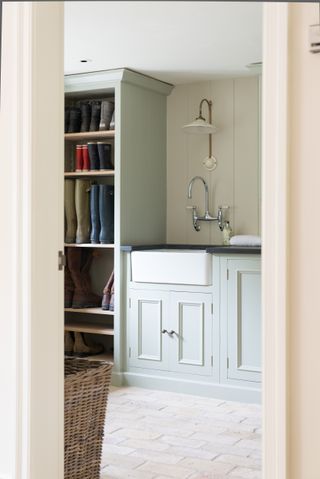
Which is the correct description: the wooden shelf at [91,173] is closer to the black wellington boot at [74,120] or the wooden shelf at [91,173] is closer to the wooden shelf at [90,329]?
the black wellington boot at [74,120]

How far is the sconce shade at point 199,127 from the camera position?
4871 mm

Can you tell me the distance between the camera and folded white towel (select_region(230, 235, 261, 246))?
15.4 feet

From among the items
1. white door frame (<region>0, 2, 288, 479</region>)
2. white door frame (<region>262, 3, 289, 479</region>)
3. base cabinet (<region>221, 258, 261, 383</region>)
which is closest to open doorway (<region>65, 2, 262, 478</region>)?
base cabinet (<region>221, 258, 261, 383</region>)

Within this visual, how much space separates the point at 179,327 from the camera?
4672 mm

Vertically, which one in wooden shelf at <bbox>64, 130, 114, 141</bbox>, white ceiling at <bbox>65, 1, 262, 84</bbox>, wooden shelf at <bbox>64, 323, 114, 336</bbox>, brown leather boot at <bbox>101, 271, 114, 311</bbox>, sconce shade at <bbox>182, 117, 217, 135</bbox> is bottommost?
wooden shelf at <bbox>64, 323, 114, 336</bbox>

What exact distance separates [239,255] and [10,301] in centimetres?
232

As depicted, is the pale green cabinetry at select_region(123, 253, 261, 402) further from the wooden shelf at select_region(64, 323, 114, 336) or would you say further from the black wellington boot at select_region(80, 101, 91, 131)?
the black wellington boot at select_region(80, 101, 91, 131)

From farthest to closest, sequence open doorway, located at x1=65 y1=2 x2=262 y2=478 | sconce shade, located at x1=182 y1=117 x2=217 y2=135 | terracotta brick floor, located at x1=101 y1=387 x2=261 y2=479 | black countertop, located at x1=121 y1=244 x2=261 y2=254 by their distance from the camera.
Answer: sconce shade, located at x1=182 y1=117 x2=217 y2=135
black countertop, located at x1=121 y1=244 x2=261 y2=254
open doorway, located at x1=65 y1=2 x2=262 y2=478
terracotta brick floor, located at x1=101 y1=387 x2=261 y2=479

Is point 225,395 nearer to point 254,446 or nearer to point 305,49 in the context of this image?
point 254,446

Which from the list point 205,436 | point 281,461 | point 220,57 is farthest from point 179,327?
point 281,461

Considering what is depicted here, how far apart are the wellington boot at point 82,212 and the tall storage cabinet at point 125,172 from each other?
0.24ft

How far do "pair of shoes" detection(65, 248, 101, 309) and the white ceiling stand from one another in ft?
4.72

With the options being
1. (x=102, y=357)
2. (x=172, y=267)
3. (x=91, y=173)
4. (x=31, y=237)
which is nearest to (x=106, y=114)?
(x=91, y=173)

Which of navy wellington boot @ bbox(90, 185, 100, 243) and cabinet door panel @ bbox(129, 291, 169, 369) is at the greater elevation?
navy wellington boot @ bbox(90, 185, 100, 243)
